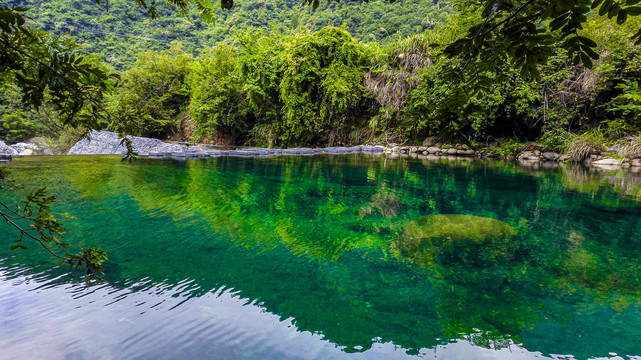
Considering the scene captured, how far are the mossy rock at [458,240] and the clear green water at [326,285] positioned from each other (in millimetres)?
31

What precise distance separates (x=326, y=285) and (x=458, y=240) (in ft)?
6.51

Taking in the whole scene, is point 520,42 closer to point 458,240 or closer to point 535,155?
point 458,240

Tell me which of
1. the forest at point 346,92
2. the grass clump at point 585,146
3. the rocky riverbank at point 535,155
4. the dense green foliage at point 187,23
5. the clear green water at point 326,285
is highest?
the dense green foliage at point 187,23

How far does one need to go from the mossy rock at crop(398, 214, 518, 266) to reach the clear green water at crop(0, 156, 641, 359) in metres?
0.03

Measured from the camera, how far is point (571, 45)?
40.3 inches

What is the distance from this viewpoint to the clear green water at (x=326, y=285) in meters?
2.01

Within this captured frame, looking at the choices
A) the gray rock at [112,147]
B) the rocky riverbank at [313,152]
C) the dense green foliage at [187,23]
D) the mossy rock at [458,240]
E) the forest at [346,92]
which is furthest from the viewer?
the dense green foliage at [187,23]

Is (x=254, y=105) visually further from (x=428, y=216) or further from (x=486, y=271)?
(x=486, y=271)

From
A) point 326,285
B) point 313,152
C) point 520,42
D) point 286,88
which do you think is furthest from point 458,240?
point 286,88

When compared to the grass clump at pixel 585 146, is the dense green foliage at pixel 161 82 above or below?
above

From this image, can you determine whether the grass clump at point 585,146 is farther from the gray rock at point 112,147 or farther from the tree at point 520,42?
the gray rock at point 112,147

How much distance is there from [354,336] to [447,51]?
177 centimetres

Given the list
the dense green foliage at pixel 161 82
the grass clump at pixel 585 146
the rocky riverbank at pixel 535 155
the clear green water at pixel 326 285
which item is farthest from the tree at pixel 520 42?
the dense green foliage at pixel 161 82

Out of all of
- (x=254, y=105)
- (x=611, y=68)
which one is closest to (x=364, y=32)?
(x=254, y=105)
